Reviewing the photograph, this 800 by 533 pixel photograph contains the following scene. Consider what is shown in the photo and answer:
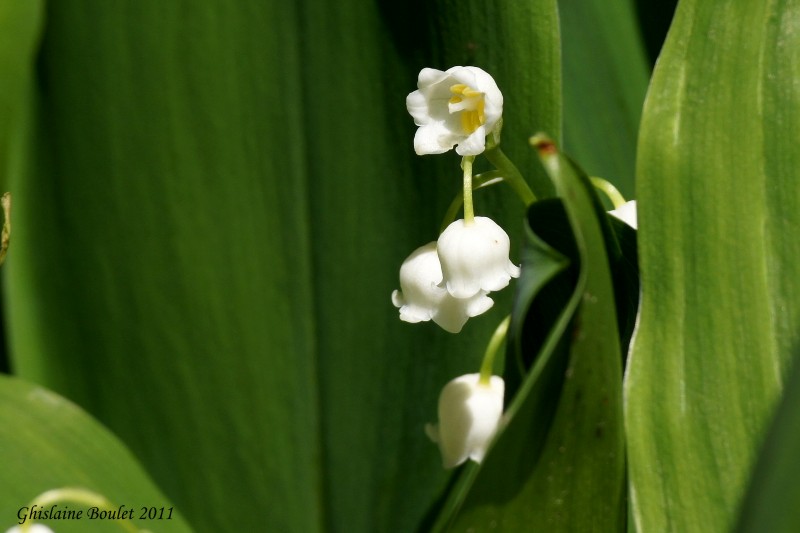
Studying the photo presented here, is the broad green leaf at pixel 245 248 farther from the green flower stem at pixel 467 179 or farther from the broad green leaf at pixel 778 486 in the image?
the broad green leaf at pixel 778 486

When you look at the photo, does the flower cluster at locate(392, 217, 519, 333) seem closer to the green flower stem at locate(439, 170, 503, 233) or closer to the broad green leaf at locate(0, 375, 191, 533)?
the green flower stem at locate(439, 170, 503, 233)

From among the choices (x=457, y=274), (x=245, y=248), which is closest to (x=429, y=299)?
(x=457, y=274)

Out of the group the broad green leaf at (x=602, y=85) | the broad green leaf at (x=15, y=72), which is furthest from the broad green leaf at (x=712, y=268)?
the broad green leaf at (x=15, y=72)

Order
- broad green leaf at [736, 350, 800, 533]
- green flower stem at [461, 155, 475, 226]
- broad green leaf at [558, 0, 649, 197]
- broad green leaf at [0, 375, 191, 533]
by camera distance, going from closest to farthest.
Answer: broad green leaf at [736, 350, 800, 533]
green flower stem at [461, 155, 475, 226]
broad green leaf at [0, 375, 191, 533]
broad green leaf at [558, 0, 649, 197]

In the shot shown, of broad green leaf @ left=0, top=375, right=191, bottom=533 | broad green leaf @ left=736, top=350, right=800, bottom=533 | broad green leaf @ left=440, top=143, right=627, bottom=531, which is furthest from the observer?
broad green leaf @ left=0, top=375, right=191, bottom=533

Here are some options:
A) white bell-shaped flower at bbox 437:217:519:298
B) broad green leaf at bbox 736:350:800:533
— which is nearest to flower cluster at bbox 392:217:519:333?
white bell-shaped flower at bbox 437:217:519:298

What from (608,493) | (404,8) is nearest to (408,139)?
(404,8)

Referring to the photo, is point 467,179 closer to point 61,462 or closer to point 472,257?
point 472,257
